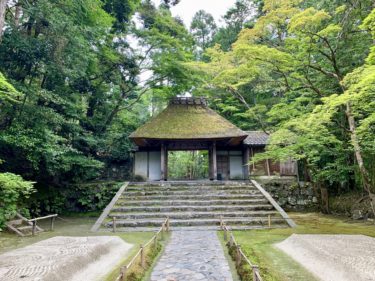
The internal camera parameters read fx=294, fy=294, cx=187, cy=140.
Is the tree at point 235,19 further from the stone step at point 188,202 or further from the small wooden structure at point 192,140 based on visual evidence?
the stone step at point 188,202

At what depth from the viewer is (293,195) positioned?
1456 cm

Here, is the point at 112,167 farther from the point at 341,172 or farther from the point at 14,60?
the point at 341,172

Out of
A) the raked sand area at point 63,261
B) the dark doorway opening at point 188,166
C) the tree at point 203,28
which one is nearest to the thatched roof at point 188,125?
the raked sand area at point 63,261

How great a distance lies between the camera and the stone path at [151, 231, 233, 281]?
442 cm

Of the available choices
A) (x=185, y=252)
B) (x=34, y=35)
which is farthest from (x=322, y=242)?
(x=34, y=35)

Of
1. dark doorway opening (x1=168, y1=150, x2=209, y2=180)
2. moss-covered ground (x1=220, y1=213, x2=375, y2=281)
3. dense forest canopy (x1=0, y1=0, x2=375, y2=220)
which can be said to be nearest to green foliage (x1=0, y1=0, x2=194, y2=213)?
dense forest canopy (x1=0, y1=0, x2=375, y2=220)

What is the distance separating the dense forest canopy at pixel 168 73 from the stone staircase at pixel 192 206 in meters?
2.14

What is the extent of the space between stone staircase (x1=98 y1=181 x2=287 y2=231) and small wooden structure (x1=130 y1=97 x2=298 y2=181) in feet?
8.00

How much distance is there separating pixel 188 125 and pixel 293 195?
639 cm

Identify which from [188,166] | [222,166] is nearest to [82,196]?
[222,166]

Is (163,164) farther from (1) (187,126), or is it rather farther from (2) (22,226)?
(2) (22,226)

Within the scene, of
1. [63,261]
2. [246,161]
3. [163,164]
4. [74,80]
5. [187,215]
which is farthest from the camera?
[246,161]

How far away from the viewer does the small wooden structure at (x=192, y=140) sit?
14750 mm

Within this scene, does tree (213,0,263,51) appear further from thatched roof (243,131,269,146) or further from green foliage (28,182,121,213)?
green foliage (28,182,121,213)
